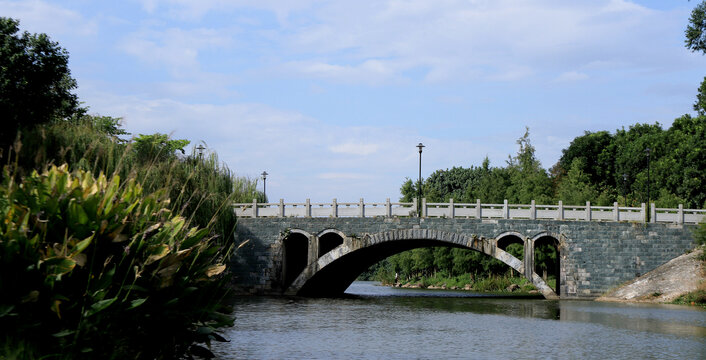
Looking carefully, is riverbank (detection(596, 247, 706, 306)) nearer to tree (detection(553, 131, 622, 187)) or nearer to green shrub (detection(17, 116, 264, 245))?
green shrub (detection(17, 116, 264, 245))

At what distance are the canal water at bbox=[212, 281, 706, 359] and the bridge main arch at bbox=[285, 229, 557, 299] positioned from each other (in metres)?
8.80

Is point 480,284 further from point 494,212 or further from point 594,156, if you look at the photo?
point 594,156

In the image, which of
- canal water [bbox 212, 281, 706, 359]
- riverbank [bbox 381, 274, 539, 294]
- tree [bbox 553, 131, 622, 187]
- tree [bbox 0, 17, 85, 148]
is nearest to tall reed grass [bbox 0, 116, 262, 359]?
canal water [bbox 212, 281, 706, 359]

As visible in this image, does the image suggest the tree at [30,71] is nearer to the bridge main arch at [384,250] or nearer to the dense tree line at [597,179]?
the bridge main arch at [384,250]

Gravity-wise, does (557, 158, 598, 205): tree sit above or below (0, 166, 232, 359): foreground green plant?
above

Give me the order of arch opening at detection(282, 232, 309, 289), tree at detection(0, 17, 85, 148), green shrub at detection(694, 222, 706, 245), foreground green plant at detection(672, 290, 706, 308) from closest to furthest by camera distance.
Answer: tree at detection(0, 17, 85, 148), foreground green plant at detection(672, 290, 706, 308), green shrub at detection(694, 222, 706, 245), arch opening at detection(282, 232, 309, 289)

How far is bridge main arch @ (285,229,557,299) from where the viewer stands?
1650 inches

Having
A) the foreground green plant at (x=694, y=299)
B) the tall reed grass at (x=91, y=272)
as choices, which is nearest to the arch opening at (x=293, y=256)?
the foreground green plant at (x=694, y=299)

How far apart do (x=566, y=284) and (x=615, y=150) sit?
1525 inches

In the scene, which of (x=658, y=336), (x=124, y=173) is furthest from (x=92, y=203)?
(x=658, y=336)

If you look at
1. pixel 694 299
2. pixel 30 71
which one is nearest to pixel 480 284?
pixel 694 299

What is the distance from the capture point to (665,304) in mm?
37125

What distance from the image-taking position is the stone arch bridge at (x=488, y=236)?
1639 inches

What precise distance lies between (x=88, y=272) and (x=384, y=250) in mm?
39397
